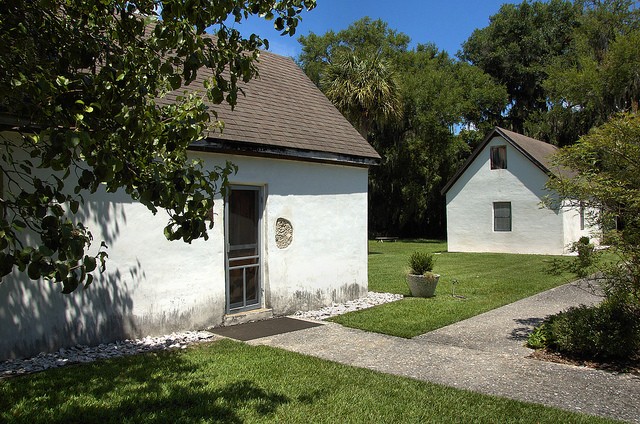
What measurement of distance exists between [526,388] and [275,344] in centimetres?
348

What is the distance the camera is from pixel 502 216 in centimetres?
2480

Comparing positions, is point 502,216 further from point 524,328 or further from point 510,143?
point 524,328

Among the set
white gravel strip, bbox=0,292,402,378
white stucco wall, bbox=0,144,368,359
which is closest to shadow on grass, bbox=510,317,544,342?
white stucco wall, bbox=0,144,368,359

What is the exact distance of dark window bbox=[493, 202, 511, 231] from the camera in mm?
24594

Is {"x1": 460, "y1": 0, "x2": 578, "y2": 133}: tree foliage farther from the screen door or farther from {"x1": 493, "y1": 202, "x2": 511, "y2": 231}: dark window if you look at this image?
the screen door

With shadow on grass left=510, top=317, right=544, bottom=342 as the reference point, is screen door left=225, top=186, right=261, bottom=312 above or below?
above

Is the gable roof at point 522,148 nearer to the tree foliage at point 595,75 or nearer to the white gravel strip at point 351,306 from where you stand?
the tree foliage at point 595,75

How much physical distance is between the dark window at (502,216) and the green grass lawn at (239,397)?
67.8 feet

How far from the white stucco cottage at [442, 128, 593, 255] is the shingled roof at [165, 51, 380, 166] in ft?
48.2

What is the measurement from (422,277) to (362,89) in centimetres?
1350

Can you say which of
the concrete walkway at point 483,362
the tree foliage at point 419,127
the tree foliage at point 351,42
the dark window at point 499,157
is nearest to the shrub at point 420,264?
the concrete walkway at point 483,362

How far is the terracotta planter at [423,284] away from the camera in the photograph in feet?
36.6

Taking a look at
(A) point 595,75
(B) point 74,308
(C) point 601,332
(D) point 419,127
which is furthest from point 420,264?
(A) point 595,75

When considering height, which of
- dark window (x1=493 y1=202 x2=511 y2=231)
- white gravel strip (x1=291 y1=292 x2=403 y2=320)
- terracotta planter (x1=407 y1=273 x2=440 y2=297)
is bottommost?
white gravel strip (x1=291 y1=292 x2=403 y2=320)
